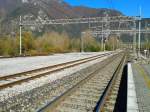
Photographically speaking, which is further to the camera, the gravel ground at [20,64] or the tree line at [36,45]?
the tree line at [36,45]

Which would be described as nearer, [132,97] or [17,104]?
[17,104]

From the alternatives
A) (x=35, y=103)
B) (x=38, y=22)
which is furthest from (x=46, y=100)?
(x=38, y=22)

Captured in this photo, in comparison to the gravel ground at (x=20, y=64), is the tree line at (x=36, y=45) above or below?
above

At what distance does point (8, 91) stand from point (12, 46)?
6751 centimetres

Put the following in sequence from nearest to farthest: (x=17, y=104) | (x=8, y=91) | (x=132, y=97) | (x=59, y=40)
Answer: (x=17, y=104)
(x=132, y=97)
(x=8, y=91)
(x=59, y=40)

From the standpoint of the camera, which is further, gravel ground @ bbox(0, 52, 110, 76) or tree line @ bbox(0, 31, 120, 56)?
tree line @ bbox(0, 31, 120, 56)

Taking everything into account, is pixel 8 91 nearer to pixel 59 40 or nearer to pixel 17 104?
pixel 17 104

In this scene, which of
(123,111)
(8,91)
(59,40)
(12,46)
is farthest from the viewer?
(59,40)

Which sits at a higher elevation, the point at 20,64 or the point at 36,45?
the point at 36,45

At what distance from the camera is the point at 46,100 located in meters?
11.5

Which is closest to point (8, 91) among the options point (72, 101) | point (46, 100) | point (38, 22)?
point (46, 100)

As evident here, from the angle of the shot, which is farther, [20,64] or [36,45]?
[36,45]

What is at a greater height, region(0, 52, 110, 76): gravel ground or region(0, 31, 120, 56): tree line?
region(0, 31, 120, 56): tree line

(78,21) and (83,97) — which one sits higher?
(78,21)
